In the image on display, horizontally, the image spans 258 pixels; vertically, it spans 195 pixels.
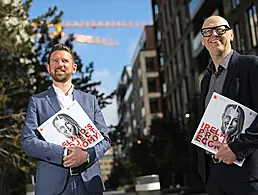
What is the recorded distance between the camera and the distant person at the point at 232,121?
10.8 feet

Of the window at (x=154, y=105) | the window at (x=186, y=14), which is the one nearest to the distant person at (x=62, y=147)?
the window at (x=186, y=14)

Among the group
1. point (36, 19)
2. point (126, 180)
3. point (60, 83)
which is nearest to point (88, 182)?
point (60, 83)

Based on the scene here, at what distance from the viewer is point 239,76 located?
3383mm

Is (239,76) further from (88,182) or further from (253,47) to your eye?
(253,47)

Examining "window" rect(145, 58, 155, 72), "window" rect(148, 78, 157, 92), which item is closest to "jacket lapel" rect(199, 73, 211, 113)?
"window" rect(148, 78, 157, 92)

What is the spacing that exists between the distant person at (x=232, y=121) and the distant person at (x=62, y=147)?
893 millimetres

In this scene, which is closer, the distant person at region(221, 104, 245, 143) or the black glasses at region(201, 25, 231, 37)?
the distant person at region(221, 104, 245, 143)

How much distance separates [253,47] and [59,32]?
43.1 feet

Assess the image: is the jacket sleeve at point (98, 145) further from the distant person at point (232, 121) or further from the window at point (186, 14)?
the window at point (186, 14)

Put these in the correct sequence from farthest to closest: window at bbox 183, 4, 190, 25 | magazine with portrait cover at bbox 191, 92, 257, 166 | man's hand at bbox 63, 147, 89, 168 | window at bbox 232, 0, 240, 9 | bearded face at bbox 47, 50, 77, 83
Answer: window at bbox 183, 4, 190, 25 < window at bbox 232, 0, 240, 9 < bearded face at bbox 47, 50, 77, 83 < man's hand at bbox 63, 147, 89, 168 < magazine with portrait cover at bbox 191, 92, 257, 166

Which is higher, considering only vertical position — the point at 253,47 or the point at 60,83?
the point at 253,47

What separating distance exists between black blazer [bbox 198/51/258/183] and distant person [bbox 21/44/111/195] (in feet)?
2.53

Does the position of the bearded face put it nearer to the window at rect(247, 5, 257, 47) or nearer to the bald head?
the bald head

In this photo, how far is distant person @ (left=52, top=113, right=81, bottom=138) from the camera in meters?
3.56
